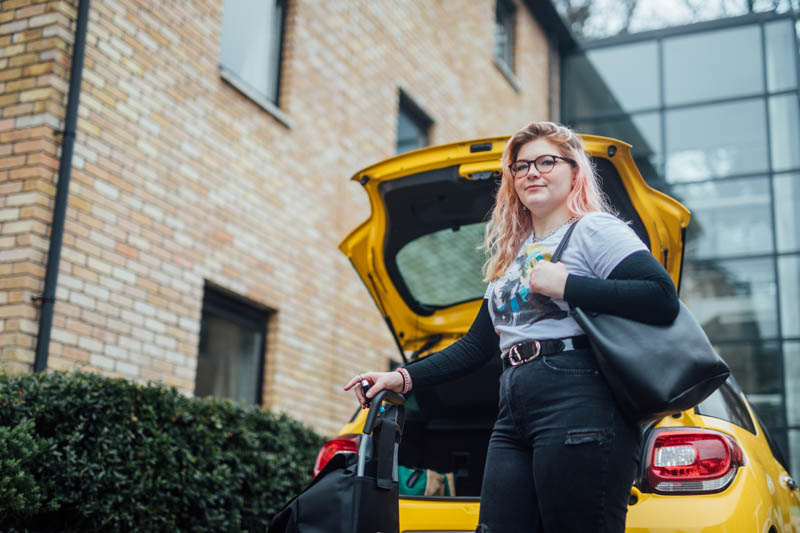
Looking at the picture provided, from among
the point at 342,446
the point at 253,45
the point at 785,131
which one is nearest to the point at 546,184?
the point at 342,446

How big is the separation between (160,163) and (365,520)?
199 inches

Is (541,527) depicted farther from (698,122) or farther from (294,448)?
(698,122)

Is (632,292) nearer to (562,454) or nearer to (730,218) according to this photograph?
(562,454)

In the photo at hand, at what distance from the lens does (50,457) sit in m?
4.93

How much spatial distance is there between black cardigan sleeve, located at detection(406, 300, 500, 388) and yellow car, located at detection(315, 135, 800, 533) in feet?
2.53

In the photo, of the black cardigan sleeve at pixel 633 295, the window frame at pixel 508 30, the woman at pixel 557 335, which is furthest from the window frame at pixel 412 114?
the black cardigan sleeve at pixel 633 295

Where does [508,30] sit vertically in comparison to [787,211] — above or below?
above

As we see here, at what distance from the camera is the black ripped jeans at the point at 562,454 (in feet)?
8.03

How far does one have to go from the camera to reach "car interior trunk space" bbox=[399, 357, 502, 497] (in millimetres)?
4684

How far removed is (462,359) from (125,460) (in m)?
2.93

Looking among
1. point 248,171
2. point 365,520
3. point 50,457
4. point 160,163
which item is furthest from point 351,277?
point 365,520

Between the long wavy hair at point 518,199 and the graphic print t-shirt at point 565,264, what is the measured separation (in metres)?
0.11

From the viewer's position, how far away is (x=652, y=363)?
7.97 feet

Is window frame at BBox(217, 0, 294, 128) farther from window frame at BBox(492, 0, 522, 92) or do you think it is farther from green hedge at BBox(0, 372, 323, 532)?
window frame at BBox(492, 0, 522, 92)
